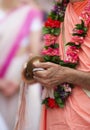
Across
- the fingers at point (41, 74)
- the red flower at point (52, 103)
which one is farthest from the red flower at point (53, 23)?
the red flower at point (52, 103)

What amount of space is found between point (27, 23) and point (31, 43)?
161 millimetres

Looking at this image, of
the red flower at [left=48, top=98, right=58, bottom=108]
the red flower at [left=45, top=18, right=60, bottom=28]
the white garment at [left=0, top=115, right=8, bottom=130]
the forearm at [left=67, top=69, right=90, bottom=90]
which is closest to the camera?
the forearm at [left=67, top=69, right=90, bottom=90]

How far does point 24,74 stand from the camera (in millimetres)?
2133

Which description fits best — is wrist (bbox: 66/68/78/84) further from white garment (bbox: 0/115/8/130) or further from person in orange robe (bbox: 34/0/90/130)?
white garment (bbox: 0/115/8/130)

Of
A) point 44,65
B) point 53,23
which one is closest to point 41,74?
point 44,65

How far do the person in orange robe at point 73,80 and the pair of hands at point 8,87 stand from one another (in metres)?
1.05

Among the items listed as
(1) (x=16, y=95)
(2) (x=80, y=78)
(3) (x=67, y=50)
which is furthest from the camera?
(1) (x=16, y=95)

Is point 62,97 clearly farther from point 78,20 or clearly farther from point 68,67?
point 78,20

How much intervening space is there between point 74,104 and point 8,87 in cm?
120

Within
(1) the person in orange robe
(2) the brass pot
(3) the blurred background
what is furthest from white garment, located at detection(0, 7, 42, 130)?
(1) the person in orange robe

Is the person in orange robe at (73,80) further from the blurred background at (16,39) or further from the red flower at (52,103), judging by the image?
the blurred background at (16,39)

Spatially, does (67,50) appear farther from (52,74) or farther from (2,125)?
(2,125)

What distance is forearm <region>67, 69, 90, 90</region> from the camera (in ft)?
6.23

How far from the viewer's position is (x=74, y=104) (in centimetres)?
197
